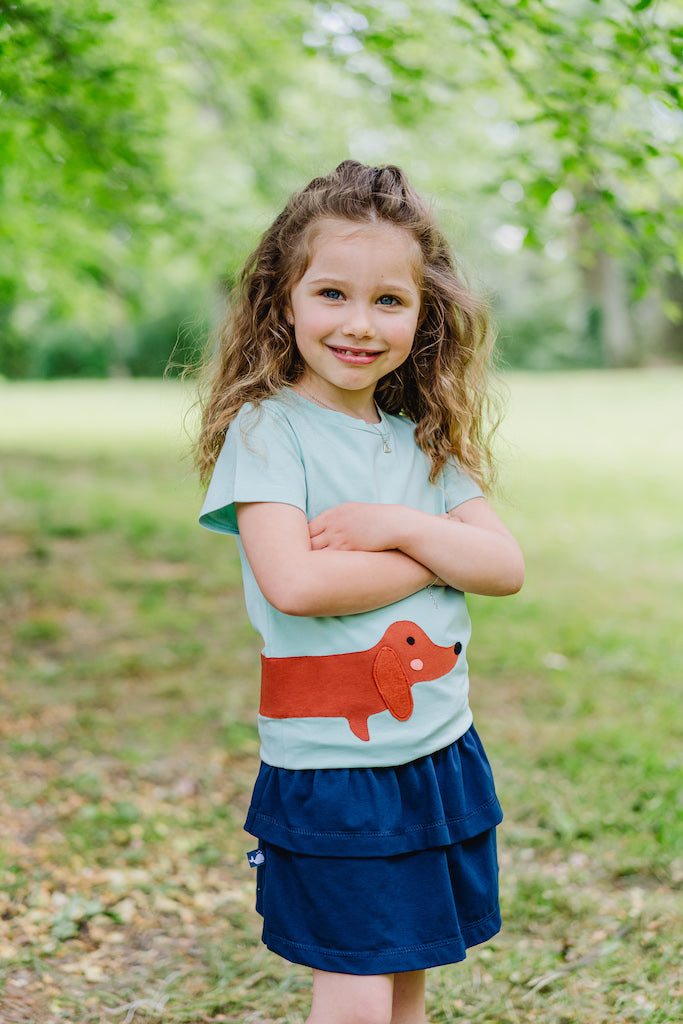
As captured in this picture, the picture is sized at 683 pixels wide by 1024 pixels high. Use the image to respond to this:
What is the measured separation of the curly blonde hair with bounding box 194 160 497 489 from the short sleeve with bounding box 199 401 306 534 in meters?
0.07

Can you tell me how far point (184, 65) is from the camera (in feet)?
24.8

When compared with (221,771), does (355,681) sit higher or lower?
higher

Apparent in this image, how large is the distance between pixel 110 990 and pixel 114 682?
2.28 meters

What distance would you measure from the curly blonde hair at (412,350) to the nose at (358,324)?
6.2 inches

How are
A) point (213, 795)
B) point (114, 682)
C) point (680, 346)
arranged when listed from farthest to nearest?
point (680, 346) → point (114, 682) → point (213, 795)

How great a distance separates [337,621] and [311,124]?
8.87m

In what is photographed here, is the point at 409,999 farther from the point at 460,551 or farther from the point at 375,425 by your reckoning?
the point at 375,425

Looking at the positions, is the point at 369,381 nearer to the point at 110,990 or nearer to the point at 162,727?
the point at 110,990

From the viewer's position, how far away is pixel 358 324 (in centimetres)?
179

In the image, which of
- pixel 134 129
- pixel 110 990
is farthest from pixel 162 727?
pixel 134 129

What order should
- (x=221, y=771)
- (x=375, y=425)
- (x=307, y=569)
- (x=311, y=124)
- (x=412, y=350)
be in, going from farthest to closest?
(x=311, y=124)
(x=221, y=771)
(x=412, y=350)
(x=375, y=425)
(x=307, y=569)

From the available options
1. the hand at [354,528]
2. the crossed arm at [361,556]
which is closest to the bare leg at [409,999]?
the crossed arm at [361,556]

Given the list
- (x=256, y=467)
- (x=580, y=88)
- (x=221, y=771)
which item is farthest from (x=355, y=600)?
(x=580, y=88)

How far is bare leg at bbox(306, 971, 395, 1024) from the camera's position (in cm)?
171
